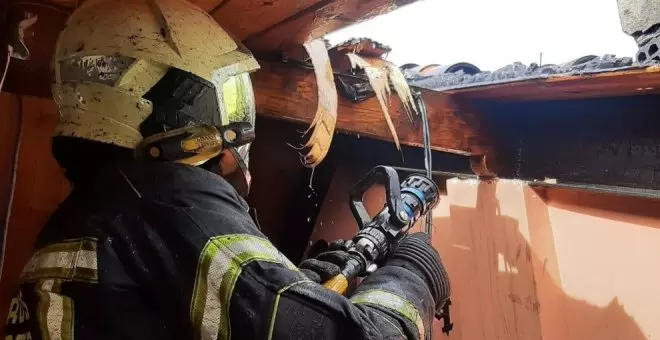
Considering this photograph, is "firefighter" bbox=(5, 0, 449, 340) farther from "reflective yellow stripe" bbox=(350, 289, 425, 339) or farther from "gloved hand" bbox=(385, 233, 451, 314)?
"gloved hand" bbox=(385, 233, 451, 314)

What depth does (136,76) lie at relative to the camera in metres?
1.15

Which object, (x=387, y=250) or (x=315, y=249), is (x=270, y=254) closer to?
(x=387, y=250)

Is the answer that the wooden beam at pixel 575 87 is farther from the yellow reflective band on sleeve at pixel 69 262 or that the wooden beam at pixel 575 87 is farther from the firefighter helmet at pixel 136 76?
the yellow reflective band on sleeve at pixel 69 262

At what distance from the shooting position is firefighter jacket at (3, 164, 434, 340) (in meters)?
0.94

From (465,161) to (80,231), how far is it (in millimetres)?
1982

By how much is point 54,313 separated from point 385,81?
55.3 inches

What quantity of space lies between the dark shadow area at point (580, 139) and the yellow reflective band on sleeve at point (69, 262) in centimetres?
174

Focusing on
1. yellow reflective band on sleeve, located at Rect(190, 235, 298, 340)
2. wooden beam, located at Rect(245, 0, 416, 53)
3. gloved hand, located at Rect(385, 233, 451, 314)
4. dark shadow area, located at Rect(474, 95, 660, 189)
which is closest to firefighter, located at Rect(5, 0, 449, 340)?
yellow reflective band on sleeve, located at Rect(190, 235, 298, 340)

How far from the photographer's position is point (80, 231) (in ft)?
3.31

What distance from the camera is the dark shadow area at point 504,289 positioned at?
204 centimetres

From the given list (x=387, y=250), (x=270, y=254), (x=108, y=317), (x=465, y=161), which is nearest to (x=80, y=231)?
(x=108, y=317)

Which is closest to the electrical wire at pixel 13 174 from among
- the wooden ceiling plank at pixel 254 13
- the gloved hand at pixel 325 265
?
the wooden ceiling plank at pixel 254 13

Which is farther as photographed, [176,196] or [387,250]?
[387,250]

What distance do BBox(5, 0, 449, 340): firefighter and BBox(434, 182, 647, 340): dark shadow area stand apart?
966mm
